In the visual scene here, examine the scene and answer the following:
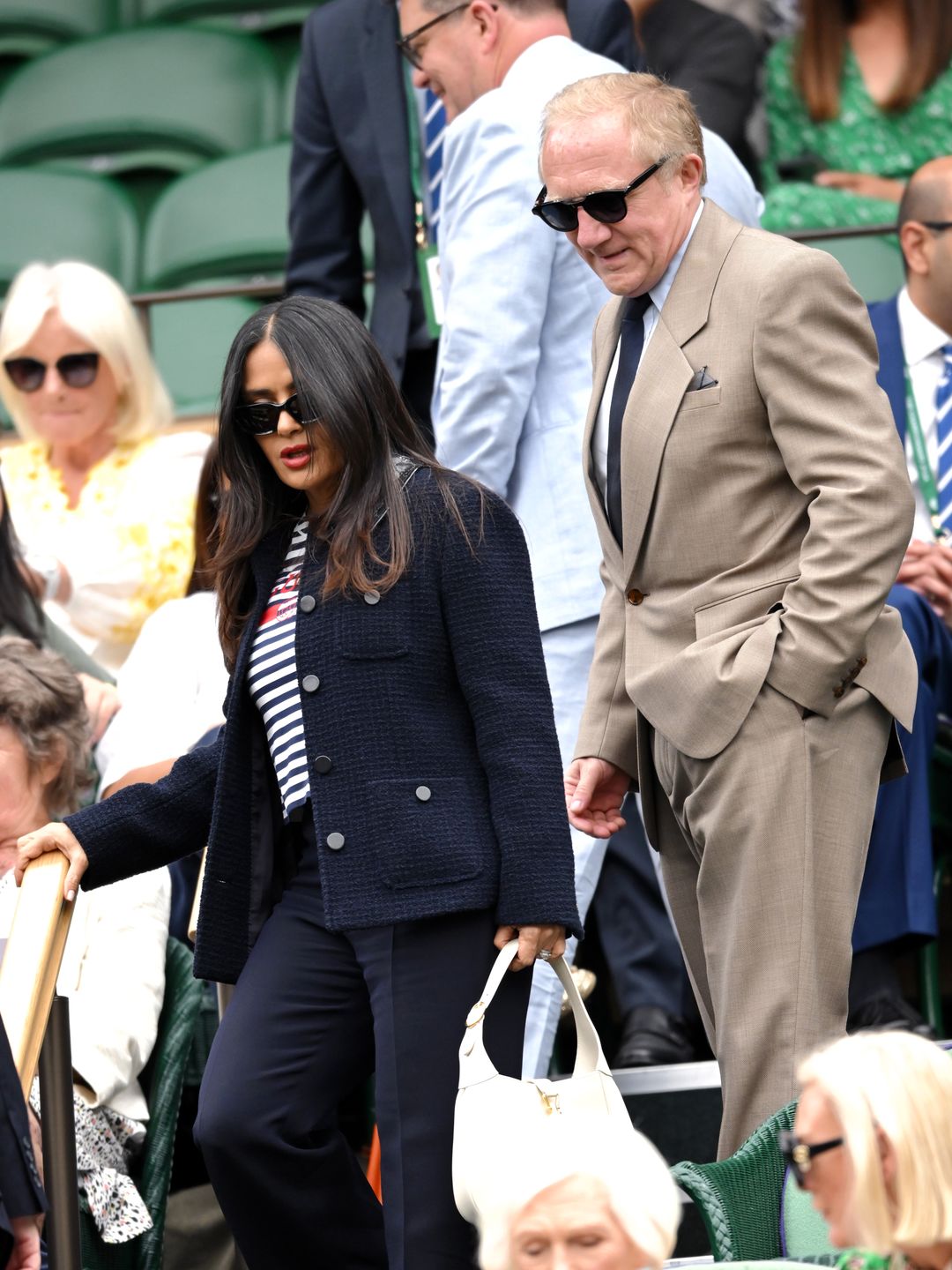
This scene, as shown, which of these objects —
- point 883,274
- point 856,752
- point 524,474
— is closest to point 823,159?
point 883,274

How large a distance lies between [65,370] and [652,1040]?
2.49m

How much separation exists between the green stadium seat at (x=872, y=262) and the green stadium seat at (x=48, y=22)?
3910mm

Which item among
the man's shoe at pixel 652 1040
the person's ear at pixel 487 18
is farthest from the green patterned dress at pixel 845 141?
the man's shoe at pixel 652 1040

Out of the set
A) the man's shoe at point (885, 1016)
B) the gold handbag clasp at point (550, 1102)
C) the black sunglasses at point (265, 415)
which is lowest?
the man's shoe at point (885, 1016)

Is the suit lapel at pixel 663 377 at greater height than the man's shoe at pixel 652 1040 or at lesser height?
greater

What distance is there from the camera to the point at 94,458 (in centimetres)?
580

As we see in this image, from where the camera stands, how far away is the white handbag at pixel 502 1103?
2.63 meters

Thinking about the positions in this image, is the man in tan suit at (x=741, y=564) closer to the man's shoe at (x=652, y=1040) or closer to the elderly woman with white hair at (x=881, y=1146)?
the elderly woman with white hair at (x=881, y=1146)

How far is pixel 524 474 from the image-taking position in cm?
416

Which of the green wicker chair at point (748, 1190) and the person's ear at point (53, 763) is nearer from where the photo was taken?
the green wicker chair at point (748, 1190)

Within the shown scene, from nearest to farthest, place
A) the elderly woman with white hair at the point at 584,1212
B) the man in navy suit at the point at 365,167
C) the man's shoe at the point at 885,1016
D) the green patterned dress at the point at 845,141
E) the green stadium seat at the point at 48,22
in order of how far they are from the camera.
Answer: the elderly woman with white hair at the point at 584,1212, the man's shoe at the point at 885,1016, the man in navy suit at the point at 365,167, the green patterned dress at the point at 845,141, the green stadium seat at the point at 48,22

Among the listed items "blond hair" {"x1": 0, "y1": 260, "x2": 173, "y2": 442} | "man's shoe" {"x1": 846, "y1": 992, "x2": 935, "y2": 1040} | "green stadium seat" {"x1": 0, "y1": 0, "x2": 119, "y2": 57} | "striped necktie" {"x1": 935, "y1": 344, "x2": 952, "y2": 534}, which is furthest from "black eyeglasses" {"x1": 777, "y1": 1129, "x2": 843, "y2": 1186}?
"green stadium seat" {"x1": 0, "y1": 0, "x2": 119, "y2": 57}

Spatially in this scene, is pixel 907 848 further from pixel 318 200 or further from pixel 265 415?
pixel 318 200

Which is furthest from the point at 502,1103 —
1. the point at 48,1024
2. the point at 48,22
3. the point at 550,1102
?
the point at 48,22
